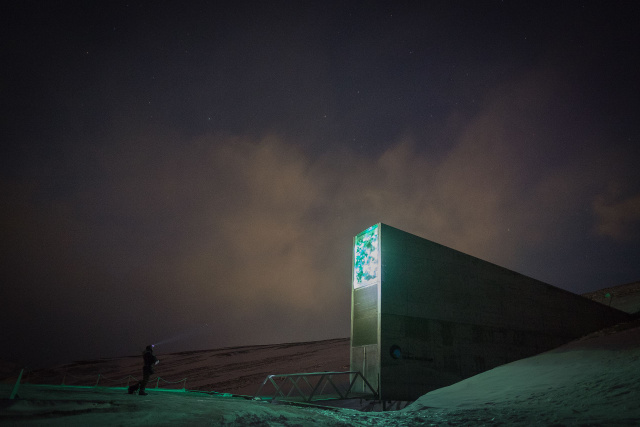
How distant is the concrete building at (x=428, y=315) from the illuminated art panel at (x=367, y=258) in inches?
1.9

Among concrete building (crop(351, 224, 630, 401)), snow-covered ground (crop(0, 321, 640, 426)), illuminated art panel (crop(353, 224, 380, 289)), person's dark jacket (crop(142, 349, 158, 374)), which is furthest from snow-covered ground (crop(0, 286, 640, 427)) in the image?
illuminated art panel (crop(353, 224, 380, 289))

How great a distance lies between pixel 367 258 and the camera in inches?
656

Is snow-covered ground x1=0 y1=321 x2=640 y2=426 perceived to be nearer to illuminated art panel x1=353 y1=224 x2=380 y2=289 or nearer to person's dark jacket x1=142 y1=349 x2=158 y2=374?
person's dark jacket x1=142 y1=349 x2=158 y2=374

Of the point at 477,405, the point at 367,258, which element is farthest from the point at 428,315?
the point at 477,405

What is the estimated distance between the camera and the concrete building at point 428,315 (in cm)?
1496

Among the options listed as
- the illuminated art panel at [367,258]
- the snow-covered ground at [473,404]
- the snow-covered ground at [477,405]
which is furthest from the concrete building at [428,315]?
the snow-covered ground at [477,405]

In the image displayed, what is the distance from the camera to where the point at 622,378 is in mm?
8367

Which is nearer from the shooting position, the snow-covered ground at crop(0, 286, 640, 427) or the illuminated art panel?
the snow-covered ground at crop(0, 286, 640, 427)

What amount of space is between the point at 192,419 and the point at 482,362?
16311 millimetres

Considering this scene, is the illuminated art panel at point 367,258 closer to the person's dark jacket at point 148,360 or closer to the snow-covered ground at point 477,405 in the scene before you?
the snow-covered ground at point 477,405

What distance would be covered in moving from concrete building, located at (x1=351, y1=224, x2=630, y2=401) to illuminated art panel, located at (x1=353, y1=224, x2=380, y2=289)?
5cm

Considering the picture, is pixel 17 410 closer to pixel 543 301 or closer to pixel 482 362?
pixel 482 362

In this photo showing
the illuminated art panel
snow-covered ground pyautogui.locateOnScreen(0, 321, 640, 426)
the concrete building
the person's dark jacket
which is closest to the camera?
snow-covered ground pyautogui.locateOnScreen(0, 321, 640, 426)

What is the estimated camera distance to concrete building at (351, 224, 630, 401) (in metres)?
15.0
